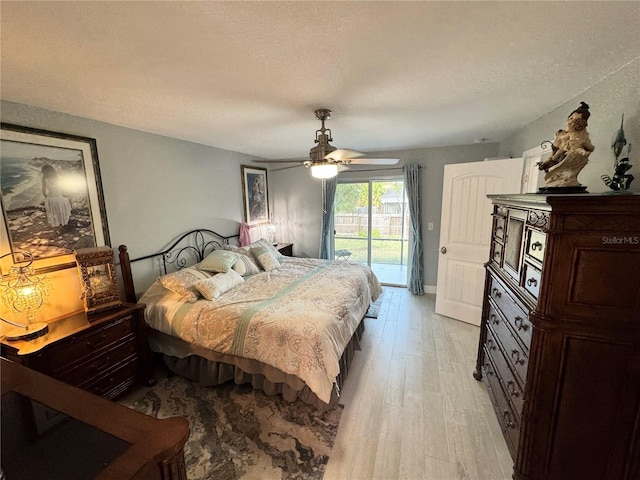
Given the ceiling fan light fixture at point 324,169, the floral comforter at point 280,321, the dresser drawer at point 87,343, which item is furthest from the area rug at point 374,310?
the dresser drawer at point 87,343

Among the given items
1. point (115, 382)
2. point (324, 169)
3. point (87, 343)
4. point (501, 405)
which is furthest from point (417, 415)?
point (87, 343)

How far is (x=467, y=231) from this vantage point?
344 cm

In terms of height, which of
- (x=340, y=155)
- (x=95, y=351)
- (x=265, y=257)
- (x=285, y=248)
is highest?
(x=340, y=155)

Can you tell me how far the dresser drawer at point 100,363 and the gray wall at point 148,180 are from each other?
2.54ft

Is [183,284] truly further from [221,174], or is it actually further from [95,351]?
[221,174]

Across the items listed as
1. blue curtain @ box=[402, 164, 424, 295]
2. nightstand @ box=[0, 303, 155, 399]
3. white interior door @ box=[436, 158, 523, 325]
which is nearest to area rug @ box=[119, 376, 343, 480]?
nightstand @ box=[0, 303, 155, 399]

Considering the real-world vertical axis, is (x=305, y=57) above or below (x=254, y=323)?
above

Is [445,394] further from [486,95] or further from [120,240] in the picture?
[120,240]

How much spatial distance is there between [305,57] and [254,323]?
1896mm

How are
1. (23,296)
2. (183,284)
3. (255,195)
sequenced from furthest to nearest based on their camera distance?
(255,195) < (183,284) < (23,296)

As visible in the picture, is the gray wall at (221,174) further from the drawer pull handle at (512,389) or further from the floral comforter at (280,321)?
the drawer pull handle at (512,389)

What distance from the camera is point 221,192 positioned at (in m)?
3.96

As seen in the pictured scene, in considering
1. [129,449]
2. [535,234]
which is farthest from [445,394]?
[129,449]

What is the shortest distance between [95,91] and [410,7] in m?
2.02
